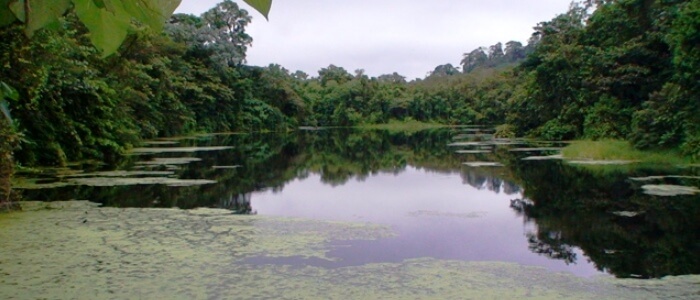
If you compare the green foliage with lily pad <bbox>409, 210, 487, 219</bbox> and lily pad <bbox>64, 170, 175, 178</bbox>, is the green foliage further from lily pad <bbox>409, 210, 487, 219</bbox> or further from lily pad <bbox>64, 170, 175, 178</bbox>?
lily pad <bbox>64, 170, 175, 178</bbox>

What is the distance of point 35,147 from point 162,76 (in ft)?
44.5

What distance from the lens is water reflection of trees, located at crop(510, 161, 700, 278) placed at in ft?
19.0

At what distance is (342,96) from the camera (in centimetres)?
A: 5425

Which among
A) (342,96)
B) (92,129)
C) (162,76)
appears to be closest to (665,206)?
(92,129)

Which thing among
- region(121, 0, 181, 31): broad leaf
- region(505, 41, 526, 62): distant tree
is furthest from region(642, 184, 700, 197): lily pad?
A: region(505, 41, 526, 62): distant tree

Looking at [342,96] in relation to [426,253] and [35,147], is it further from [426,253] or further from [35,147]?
[426,253]

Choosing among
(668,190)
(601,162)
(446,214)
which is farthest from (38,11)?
(601,162)

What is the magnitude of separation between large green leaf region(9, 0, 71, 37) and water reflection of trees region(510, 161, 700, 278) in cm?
536

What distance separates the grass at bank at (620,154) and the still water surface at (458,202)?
127 centimetres

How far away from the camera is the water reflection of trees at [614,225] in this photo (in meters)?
5.80

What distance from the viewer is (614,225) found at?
24.4 feet

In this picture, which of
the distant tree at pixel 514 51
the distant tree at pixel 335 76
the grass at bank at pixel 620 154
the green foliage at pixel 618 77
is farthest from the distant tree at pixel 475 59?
the grass at bank at pixel 620 154

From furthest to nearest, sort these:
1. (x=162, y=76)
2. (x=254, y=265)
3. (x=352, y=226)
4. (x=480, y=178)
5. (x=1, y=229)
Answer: (x=162, y=76), (x=480, y=178), (x=352, y=226), (x=1, y=229), (x=254, y=265)

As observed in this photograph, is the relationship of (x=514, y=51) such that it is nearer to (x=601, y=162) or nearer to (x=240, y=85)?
(x=240, y=85)
